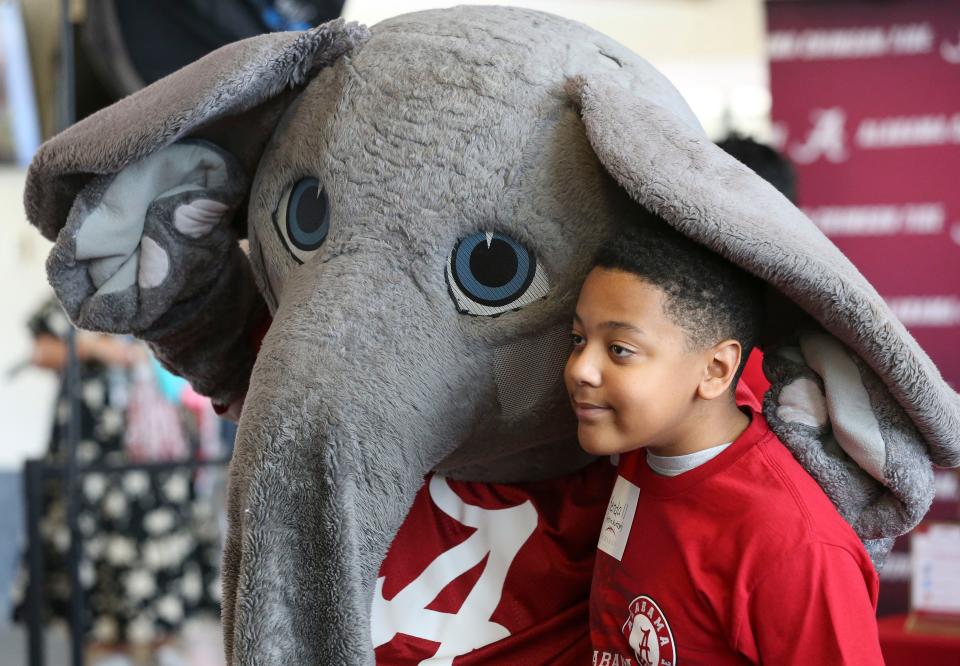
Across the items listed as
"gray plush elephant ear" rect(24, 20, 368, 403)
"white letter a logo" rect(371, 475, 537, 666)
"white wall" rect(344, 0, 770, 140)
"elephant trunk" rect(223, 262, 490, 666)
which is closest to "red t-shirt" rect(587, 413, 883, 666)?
"white letter a logo" rect(371, 475, 537, 666)

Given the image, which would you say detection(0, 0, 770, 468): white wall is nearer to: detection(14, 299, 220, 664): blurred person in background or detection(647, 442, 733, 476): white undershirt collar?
detection(14, 299, 220, 664): blurred person in background

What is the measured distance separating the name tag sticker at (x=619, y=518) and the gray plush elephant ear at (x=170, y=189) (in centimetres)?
47

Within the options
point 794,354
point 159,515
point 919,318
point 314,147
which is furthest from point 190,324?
point 159,515

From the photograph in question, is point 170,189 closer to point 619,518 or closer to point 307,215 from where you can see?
point 307,215

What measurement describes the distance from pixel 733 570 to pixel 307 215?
48 centimetres

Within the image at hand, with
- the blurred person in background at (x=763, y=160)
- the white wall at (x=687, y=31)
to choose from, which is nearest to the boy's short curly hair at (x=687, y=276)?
the blurred person in background at (x=763, y=160)

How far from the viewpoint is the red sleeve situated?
2.64 ft

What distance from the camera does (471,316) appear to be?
0.93m

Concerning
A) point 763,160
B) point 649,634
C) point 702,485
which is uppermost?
point 763,160

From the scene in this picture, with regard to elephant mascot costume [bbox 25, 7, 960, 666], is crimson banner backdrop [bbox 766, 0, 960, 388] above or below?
above

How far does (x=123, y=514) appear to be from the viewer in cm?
361

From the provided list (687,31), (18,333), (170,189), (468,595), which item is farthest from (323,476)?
(687,31)

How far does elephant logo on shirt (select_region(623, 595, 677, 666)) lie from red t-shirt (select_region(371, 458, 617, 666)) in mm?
131

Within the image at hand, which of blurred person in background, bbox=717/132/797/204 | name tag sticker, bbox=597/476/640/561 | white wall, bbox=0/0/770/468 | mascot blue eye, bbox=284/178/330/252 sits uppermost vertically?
white wall, bbox=0/0/770/468
